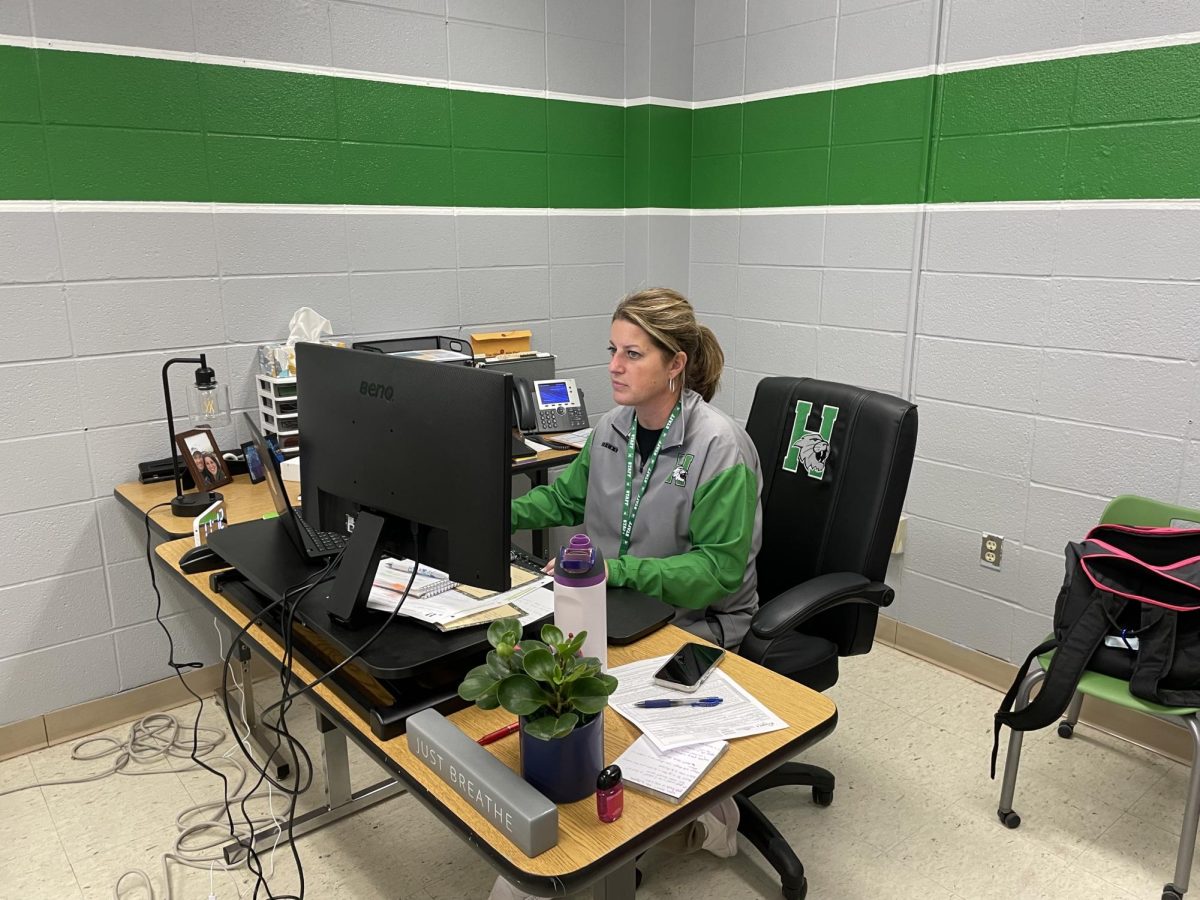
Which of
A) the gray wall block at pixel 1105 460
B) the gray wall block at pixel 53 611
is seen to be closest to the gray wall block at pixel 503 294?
the gray wall block at pixel 53 611

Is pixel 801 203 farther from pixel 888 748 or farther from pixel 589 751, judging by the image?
pixel 589 751

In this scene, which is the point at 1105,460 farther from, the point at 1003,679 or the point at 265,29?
the point at 265,29

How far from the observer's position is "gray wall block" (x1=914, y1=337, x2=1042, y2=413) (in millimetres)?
2758

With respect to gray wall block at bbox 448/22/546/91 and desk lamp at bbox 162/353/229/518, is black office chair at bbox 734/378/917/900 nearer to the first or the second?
desk lamp at bbox 162/353/229/518

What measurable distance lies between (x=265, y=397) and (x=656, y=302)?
143 cm

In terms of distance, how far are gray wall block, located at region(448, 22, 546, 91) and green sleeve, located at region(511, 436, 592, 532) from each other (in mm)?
1727

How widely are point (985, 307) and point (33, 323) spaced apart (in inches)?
115

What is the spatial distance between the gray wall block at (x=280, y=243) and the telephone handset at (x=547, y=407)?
2.55 ft

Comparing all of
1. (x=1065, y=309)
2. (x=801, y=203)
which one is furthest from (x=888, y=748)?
(x=801, y=203)

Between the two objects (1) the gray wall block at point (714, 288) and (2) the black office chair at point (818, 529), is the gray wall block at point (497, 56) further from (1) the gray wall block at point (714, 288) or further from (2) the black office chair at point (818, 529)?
(2) the black office chair at point (818, 529)

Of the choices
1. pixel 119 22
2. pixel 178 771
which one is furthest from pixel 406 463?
pixel 119 22

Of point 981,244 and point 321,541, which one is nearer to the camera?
point 321,541

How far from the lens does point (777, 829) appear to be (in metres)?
2.18

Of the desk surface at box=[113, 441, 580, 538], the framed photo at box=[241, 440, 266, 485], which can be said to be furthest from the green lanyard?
the framed photo at box=[241, 440, 266, 485]
